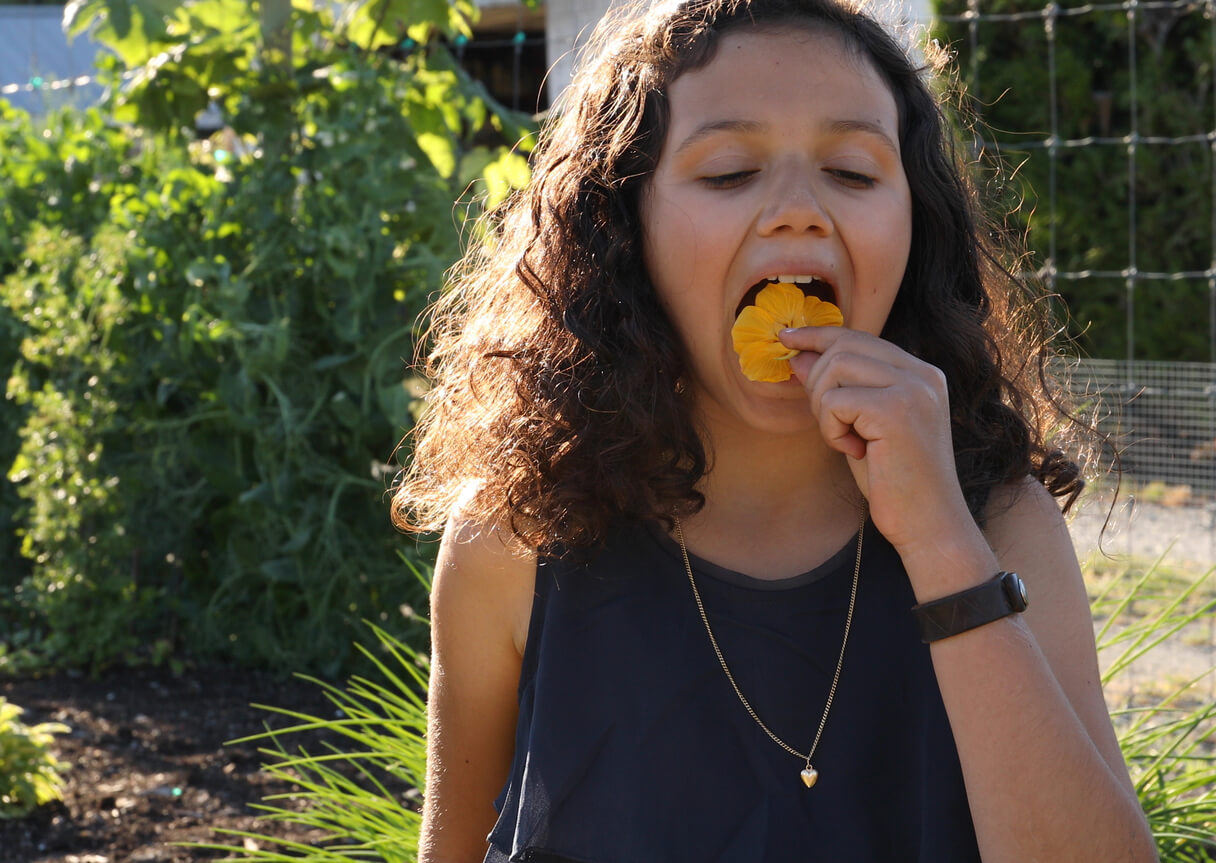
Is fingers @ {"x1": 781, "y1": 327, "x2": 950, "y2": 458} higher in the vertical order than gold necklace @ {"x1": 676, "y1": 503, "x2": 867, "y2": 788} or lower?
higher

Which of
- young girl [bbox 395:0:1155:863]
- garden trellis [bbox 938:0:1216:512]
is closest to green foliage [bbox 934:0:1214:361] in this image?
garden trellis [bbox 938:0:1216:512]

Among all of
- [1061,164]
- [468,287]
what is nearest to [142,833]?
[468,287]

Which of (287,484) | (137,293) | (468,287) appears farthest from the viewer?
(137,293)

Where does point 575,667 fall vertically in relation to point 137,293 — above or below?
below

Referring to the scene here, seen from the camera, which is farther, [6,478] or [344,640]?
[6,478]

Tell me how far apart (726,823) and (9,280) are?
3710 millimetres

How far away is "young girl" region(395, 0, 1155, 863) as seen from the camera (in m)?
1.39

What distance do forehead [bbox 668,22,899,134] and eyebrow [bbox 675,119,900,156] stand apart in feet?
0.04

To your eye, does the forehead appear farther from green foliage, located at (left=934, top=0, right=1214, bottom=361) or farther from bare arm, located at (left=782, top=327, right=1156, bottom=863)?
green foliage, located at (left=934, top=0, right=1214, bottom=361)

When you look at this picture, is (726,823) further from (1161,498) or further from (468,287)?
(1161,498)

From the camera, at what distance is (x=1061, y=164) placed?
27.0 ft

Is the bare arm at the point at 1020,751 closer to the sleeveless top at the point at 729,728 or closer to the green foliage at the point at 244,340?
the sleeveless top at the point at 729,728

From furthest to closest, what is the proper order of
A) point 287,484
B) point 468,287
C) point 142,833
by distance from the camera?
1. point 287,484
2. point 142,833
3. point 468,287

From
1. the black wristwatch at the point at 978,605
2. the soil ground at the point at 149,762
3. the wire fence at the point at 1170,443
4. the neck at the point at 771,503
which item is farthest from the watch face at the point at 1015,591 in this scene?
the wire fence at the point at 1170,443
